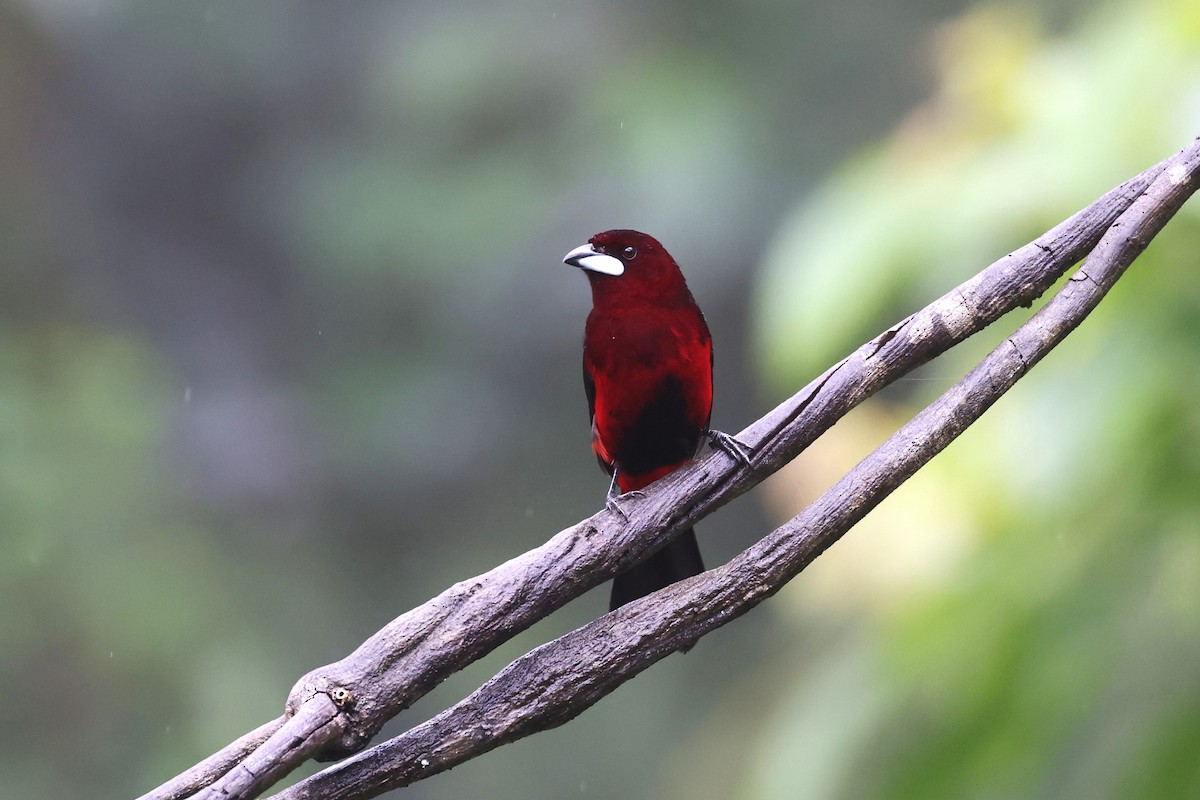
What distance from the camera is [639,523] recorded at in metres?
2.38

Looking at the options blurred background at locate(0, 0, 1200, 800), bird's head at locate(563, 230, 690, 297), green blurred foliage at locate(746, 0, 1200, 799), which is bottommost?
green blurred foliage at locate(746, 0, 1200, 799)

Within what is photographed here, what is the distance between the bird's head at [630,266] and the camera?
3170 millimetres

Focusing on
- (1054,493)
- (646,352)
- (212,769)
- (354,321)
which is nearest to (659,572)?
(646,352)

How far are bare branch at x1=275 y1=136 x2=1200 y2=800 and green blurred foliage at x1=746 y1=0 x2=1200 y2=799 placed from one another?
2.46 ft

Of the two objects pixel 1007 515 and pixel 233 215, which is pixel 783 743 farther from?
pixel 233 215

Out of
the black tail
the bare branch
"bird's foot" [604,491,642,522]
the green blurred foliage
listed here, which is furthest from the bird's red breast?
the bare branch

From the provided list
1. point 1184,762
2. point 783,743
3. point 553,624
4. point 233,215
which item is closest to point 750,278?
point 553,624

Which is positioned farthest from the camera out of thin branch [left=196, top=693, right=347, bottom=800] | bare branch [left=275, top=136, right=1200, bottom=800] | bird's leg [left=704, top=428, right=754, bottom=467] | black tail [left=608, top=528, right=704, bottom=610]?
black tail [left=608, top=528, right=704, bottom=610]

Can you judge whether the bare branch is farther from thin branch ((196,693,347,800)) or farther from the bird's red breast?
the bird's red breast

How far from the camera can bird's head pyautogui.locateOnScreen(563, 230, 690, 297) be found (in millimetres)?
3170

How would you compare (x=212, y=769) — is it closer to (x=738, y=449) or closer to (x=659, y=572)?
(x=738, y=449)

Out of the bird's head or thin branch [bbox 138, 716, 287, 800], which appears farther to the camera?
the bird's head

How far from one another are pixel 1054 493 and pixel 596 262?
1106 millimetres

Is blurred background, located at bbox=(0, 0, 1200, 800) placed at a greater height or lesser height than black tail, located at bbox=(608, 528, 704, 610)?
greater
